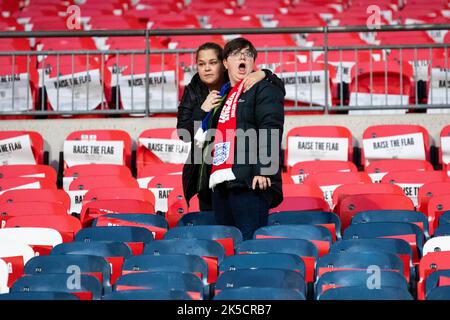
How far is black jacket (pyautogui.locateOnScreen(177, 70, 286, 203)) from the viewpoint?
8.26 metres

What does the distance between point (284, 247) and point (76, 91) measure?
4767 millimetres

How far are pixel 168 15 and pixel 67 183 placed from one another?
17.6 ft

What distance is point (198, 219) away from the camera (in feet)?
28.2

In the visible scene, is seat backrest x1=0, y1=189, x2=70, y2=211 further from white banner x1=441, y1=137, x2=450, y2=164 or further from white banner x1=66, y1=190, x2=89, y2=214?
white banner x1=441, y1=137, x2=450, y2=164

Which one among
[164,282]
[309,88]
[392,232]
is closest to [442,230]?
[392,232]

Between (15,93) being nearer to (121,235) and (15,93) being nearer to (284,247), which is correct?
(121,235)

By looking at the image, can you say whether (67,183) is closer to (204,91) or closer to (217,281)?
(204,91)

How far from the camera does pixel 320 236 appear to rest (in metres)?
7.84

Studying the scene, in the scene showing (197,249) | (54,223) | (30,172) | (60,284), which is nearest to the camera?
(60,284)

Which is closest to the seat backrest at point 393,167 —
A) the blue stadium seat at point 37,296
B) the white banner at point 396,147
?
the white banner at point 396,147

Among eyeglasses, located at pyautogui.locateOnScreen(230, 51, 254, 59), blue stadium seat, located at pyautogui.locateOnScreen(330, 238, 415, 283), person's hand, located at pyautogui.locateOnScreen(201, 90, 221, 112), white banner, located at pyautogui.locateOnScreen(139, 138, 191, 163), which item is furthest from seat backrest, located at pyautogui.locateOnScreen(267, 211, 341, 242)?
white banner, located at pyautogui.locateOnScreen(139, 138, 191, 163)

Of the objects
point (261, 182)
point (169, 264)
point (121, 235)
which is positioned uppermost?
point (261, 182)
